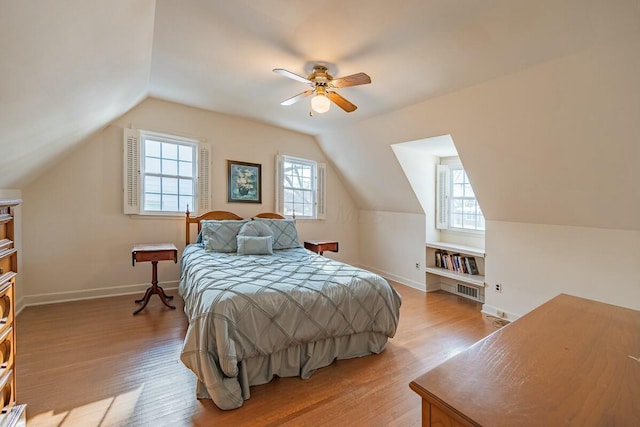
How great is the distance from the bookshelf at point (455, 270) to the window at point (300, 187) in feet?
7.09

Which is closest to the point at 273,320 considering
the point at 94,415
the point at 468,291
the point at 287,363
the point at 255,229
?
the point at 287,363

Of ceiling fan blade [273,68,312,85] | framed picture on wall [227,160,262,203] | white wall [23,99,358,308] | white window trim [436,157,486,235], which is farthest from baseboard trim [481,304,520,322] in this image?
white wall [23,99,358,308]

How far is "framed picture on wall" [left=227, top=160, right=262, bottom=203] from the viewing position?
453 cm

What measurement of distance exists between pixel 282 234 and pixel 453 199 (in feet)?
9.17

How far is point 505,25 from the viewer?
1942 mm

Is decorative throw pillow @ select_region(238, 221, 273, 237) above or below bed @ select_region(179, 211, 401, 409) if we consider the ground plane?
above

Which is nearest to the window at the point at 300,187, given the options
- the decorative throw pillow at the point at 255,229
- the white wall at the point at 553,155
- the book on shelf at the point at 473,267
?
the decorative throw pillow at the point at 255,229

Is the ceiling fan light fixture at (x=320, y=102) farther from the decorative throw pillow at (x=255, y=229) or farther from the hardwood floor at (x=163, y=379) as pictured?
the hardwood floor at (x=163, y=379)

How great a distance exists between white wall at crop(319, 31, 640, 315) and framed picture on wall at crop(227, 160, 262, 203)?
2098mm

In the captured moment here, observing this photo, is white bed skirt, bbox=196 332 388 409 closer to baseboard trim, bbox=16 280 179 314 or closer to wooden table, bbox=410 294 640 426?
wooden table, bbox=410 294 640 426

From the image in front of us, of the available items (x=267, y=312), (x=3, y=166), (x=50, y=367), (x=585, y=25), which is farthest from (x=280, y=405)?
(x=585, y=25)

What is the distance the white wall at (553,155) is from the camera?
2.15m

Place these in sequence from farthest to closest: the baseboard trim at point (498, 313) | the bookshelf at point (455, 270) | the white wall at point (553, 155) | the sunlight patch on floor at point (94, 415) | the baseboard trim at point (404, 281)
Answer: the baseboard trim at point (404, 281)
the bookshelf at point (455, 270)
the baseboard trim at point (498, 313)
the white wall at point (553, 155)
the sunlight patch on floor at point (94, 415)

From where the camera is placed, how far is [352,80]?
7.84 ft
